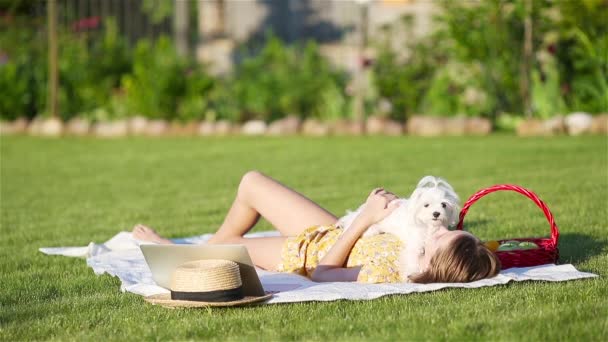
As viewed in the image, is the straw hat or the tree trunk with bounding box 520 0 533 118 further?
the tree trunk with bounding box 520 0 533 118

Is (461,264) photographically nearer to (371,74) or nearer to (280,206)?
(280,206)

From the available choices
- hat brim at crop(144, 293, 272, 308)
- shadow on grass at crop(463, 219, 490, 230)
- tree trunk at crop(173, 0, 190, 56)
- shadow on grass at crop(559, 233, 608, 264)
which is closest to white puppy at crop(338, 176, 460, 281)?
hat brim at crop(144, 293, 272, 308)

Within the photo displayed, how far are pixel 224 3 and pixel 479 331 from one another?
1792 centimetres

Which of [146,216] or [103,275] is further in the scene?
[146,216]

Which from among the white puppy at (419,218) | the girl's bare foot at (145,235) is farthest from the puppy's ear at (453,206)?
the girl's bare foot at (145,235)

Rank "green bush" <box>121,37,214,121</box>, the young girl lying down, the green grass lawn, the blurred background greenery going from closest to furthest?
the green grass lawn
the young girl lying down
the blurred background greenery
"green bush" <box>121,37,214,121</box>

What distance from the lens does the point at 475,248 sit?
16.1 ft

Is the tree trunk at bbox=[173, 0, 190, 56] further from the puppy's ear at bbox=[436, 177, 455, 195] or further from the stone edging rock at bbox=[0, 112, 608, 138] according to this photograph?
the puppy's ear at bbox=[436, 177, 455, 195]

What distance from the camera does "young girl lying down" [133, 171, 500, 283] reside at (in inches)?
194

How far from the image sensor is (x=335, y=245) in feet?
17.2

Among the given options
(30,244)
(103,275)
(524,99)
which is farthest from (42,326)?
(524,99)

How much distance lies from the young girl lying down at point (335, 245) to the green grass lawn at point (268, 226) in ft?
0.55

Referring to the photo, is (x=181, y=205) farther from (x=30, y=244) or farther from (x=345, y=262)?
(x=345, y=262)

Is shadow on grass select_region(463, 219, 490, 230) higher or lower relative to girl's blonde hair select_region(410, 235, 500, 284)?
lower
